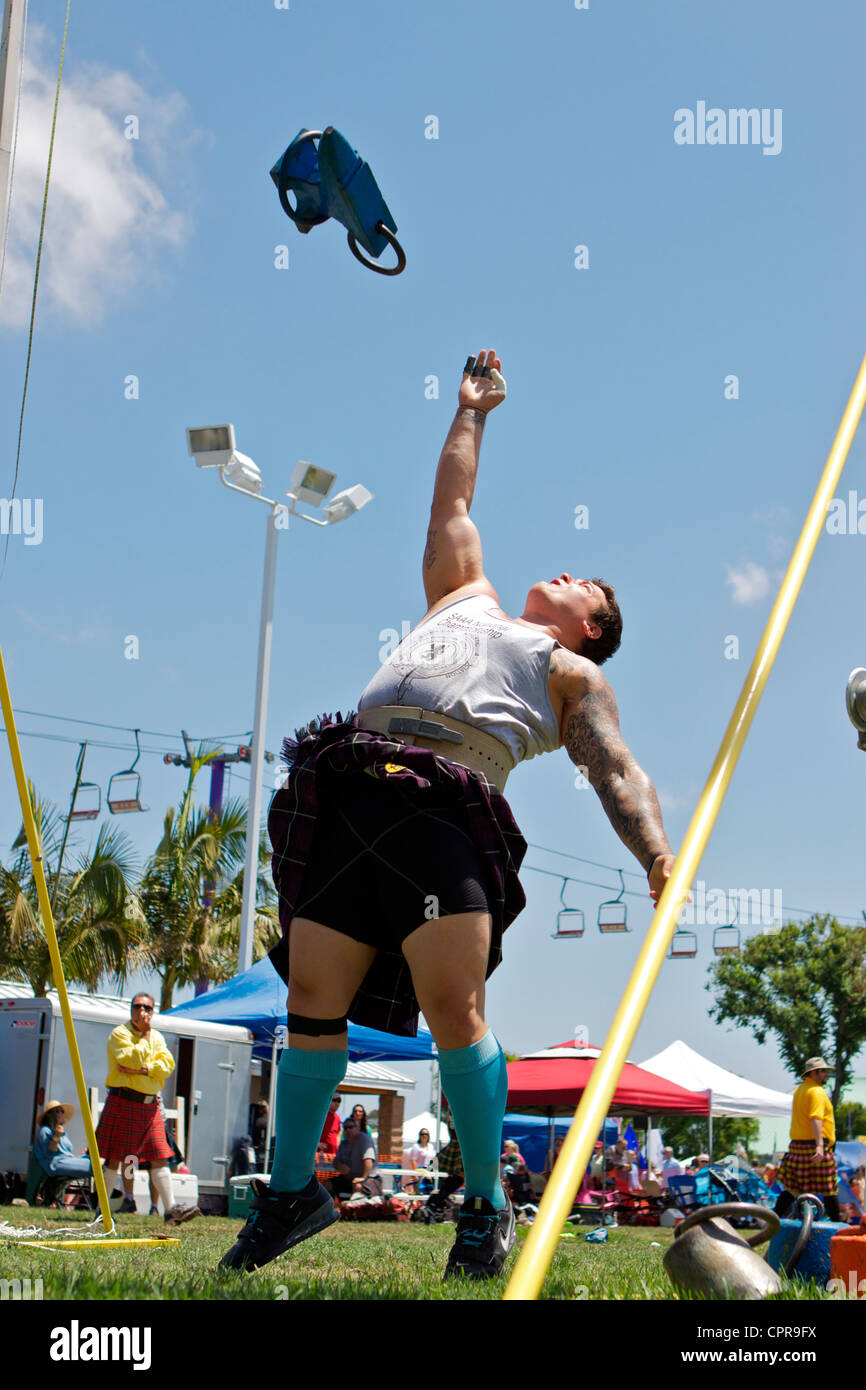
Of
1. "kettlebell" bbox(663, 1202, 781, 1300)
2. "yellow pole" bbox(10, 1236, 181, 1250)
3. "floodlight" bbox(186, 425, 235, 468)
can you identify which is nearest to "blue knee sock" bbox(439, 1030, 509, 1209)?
"kettlebell" bbox(663, 1202, 781, 1300)

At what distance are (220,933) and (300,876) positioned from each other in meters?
21.5

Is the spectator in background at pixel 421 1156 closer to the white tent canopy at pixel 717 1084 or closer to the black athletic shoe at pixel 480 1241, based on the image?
the white tent canopy at pixel 717 1084

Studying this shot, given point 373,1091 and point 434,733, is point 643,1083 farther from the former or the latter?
point 434,733

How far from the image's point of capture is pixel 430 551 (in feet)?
11.3

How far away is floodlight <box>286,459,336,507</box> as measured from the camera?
17.5 m

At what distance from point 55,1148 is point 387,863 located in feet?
32.7

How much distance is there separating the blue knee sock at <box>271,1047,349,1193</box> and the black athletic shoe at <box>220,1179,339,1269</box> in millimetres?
41

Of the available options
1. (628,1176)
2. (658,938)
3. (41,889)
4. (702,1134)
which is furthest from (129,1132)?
(702,1134)

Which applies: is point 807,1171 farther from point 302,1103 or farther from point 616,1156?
point 616,1156

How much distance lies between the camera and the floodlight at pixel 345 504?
18241 millimetres

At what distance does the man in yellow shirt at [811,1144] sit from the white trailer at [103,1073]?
5.97 metres

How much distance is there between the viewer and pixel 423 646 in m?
3.06

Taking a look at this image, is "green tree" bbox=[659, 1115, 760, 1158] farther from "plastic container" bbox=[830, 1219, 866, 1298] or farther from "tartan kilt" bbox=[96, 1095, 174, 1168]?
"plastic container" bbox=[830, 1219, 866, 1298]
